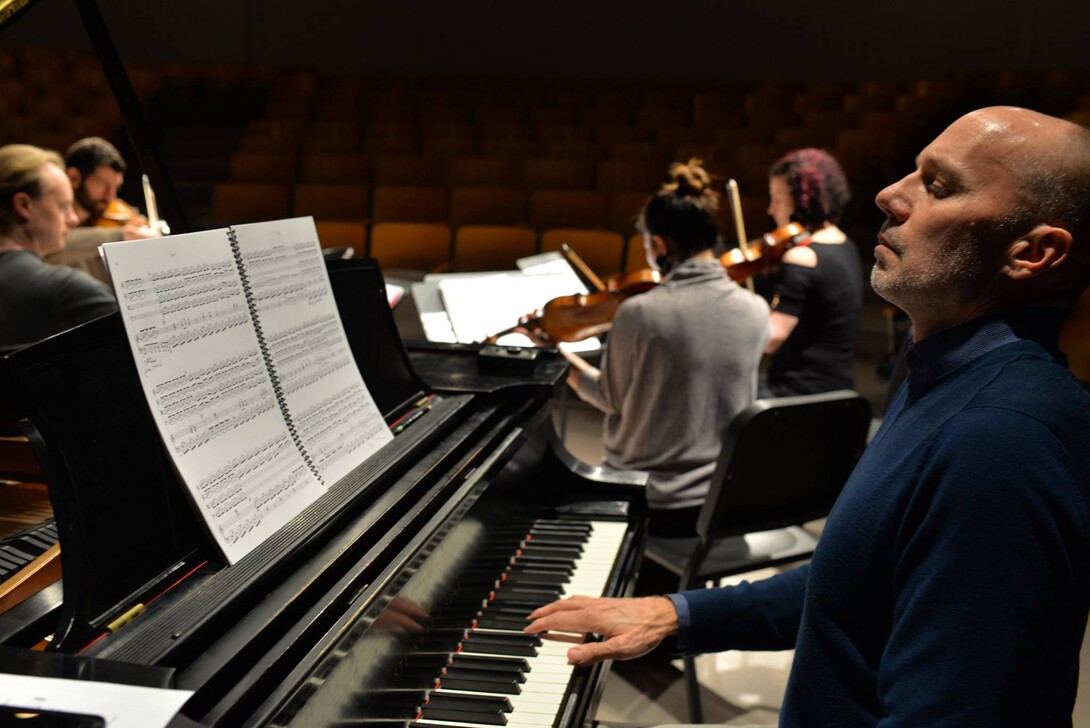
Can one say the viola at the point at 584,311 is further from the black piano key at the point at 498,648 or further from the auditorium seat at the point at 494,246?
the auditorium seat at the point at 494,246

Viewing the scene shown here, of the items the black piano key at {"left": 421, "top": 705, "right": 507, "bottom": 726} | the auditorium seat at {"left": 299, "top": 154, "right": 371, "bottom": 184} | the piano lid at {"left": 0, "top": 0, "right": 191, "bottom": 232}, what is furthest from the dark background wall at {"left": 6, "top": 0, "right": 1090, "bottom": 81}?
the black piano key at {"left": 421, "top": 705, "right": 507, "bottom": 726}

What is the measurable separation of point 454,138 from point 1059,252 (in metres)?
7.63

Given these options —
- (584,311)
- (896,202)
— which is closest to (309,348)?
(896,202)

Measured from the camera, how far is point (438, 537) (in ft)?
4.70

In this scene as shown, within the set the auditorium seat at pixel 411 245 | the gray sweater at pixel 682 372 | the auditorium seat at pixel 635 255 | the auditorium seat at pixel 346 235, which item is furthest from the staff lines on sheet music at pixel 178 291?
the auditorium seat at pixel 346 235

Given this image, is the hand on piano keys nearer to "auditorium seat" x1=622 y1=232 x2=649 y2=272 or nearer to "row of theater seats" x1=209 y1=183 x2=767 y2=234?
"auditorium seat" x1=622 y1=232 x2=649 y2=272

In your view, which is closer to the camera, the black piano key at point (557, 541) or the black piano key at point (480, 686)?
the black piano key at point (480, 686)

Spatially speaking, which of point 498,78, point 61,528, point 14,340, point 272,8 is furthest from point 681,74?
point 61,528

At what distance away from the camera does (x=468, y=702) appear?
140cm

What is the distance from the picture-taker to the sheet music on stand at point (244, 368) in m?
1.14

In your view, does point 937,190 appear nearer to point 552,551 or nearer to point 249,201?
point 552,551

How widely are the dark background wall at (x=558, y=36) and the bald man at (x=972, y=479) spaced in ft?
33.6

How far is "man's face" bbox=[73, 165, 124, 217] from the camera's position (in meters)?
4.81

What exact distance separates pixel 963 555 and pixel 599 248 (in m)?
4.87
